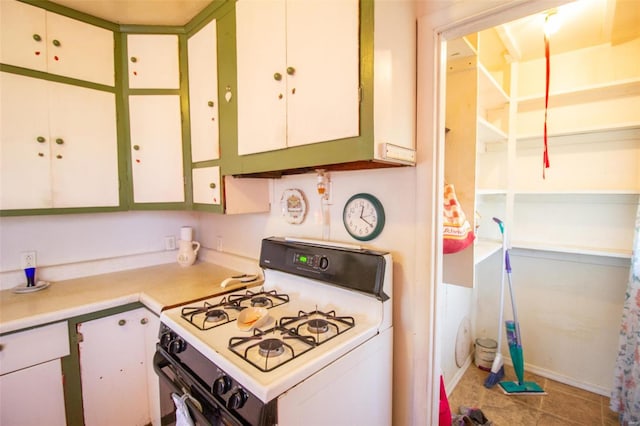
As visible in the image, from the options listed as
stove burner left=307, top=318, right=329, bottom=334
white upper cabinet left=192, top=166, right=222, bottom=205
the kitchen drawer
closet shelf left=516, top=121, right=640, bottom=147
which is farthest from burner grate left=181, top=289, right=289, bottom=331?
closet shelf left=516, top=121, right=640, bottom=147

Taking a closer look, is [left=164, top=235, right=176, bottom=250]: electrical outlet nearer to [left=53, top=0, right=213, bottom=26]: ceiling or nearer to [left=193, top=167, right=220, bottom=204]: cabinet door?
[left=193, top=167, right=220, bottom=204]: cabinet door

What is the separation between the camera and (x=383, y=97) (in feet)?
3.19

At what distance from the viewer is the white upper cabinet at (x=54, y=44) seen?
1.52 metres

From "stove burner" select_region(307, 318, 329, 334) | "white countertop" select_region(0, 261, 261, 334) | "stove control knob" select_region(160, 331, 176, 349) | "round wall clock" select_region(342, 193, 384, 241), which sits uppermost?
"round wall clock" select_region(342, 193, 384, 241)

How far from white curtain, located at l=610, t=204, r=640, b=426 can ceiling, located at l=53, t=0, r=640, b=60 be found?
44.4 inches

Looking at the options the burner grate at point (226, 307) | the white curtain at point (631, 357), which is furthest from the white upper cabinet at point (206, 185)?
the white curtain at point (631, 357)

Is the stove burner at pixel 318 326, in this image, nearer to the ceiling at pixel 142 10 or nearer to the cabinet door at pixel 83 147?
the cabinet door at pixel 83 147

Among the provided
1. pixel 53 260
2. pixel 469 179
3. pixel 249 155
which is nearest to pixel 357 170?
pixel 249 155

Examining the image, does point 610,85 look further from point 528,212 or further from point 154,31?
point 154,31

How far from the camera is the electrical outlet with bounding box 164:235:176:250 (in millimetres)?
2373

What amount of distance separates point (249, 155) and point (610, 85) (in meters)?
2.30

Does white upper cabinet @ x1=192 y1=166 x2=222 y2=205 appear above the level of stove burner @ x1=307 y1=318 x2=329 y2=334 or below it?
above

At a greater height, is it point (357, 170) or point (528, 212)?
point (357, 170)

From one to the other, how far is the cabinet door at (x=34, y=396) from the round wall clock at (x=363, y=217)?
5.14 ft
